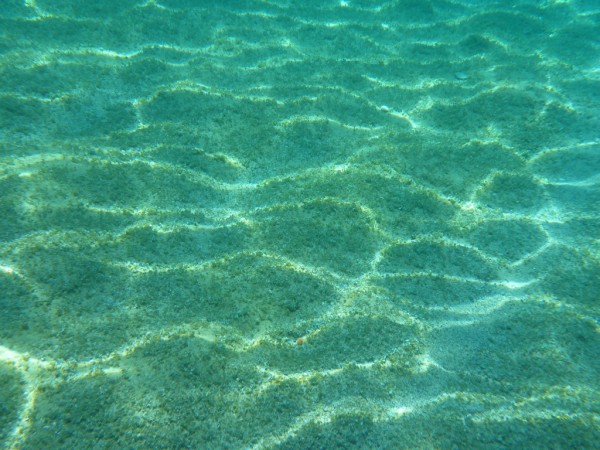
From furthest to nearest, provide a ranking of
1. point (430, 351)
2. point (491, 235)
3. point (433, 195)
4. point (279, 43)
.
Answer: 1. point (279, 43)
2. point (433, 195)
3. point (491, 235)
4. point (430, 351)

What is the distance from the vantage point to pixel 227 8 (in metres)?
5.78

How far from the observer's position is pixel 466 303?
276cm

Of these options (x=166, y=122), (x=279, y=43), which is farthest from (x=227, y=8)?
(x=166, y=122)

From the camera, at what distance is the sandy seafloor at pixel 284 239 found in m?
2.02

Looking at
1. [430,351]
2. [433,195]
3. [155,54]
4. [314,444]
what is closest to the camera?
[314,444]

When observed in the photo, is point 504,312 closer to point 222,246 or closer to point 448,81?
point 222,246

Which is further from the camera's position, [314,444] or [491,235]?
[491,235]

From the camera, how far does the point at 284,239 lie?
301 centimetres

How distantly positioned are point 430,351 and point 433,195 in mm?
1639

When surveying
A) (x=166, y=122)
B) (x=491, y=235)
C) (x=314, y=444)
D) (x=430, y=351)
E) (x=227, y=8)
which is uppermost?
(x=227, y=8)

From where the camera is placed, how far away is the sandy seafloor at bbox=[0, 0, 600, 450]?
6.61 feet

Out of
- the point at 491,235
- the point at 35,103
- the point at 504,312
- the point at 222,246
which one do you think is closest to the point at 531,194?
the point at 491,235

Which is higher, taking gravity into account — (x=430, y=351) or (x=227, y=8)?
(x=227, y=8)

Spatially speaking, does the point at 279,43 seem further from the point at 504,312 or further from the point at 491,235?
the point at 504,312
